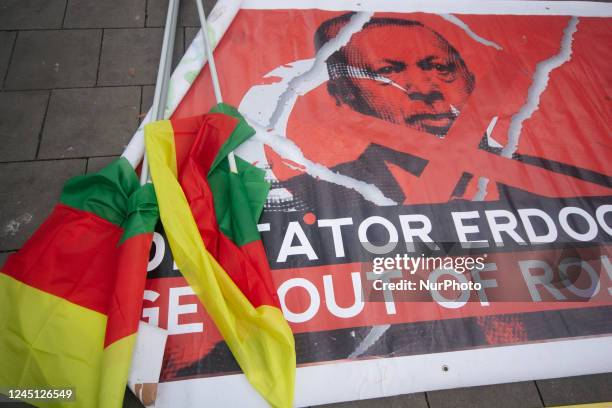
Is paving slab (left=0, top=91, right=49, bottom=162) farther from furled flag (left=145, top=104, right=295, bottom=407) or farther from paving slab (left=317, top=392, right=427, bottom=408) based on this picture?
paving slab (left=317, top=392, right=427, bottom=408)

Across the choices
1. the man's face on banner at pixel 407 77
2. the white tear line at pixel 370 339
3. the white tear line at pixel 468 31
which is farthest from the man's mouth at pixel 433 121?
the white tear line at pixel 370 339

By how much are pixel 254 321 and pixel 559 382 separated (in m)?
0.80

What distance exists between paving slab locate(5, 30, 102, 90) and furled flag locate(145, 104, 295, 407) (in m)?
0.54

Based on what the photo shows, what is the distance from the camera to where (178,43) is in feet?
4.84

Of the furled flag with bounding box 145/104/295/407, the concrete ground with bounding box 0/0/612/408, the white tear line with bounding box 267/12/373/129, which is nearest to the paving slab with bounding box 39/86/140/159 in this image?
the concrete ground with bounding box 0/0/612/408

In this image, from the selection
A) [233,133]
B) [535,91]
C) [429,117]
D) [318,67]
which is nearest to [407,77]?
[429,117]

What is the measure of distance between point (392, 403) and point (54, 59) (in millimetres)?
1592

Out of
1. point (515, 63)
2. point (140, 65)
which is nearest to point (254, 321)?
point (140, 65)

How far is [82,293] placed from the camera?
2.95 feet

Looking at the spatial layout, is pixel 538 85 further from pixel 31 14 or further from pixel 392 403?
pixel 31 14

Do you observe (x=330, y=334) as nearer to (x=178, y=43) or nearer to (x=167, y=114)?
(x=167, y=114)

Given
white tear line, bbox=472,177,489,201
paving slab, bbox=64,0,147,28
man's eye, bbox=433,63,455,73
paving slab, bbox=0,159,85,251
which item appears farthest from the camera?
paving slab, bbox=64,0,147,28

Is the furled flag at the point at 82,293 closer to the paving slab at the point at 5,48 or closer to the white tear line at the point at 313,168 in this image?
the white tear line at the point at 313,168

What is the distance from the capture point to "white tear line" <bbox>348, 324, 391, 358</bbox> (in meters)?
0.96
